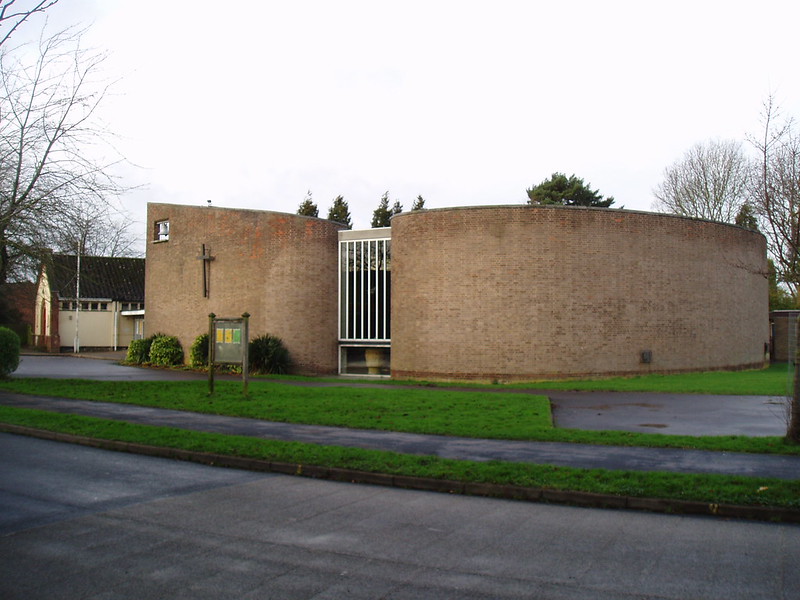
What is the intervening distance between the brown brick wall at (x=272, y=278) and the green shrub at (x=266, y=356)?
780 millimetres

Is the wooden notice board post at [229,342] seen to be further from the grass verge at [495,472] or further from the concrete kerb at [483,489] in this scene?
the concrete kerb at [483,489]

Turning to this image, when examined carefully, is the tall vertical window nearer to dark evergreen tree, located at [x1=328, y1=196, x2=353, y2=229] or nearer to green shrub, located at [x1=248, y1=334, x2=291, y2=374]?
green shrub, located at [x1=248, y1=334, x2=291, y2=374]

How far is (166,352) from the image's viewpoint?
31219mm

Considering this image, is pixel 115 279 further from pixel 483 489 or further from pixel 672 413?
pixel 483 489

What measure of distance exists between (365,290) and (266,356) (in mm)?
4492

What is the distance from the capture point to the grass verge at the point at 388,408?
11570mm

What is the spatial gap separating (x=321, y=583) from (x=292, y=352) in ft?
75.1

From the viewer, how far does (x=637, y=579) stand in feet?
18.5

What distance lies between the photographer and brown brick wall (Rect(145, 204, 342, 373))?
92.7 feet

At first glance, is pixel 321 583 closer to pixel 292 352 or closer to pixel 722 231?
pixel 292 352

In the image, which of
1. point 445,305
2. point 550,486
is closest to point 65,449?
point 550,486

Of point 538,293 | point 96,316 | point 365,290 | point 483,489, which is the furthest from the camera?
point 96,316

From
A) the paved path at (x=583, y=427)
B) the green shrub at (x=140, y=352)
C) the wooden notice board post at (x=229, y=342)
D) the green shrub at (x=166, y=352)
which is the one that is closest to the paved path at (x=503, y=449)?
the paved path at (x=583, y=427)

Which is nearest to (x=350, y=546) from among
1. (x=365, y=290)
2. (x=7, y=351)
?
(x=7, y=351)
